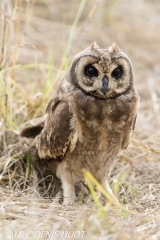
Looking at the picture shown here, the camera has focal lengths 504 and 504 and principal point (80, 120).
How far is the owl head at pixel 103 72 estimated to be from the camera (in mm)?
3658

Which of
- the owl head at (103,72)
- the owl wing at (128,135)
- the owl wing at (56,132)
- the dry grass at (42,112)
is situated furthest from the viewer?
the owl wing at (128,135)

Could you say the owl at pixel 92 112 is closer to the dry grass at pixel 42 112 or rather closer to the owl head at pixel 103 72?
the owl head at pixel 103 72

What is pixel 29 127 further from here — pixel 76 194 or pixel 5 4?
pixel 5 4

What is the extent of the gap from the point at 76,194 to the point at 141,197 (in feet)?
1.95

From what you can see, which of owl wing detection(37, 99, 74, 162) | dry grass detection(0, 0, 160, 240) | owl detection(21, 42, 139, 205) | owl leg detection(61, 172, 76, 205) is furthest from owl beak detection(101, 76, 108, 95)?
owl leg detection(61, 172, 76, 205)

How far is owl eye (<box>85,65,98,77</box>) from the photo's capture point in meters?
3.71

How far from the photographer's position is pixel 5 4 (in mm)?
4543

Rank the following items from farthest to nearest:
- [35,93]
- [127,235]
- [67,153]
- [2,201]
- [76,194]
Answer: [35,93] < [76,194] < [67,153] < [2,201] < [127,235]

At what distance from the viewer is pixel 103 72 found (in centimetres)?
366

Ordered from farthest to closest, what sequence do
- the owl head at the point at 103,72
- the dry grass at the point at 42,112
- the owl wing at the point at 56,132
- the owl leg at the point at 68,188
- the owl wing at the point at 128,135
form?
the owl leg at the point at 68,188 → the owl wing at the point at 128,135 → the owl wing at the point at 56,132 → the owl head at the point at 103,72 → the dry grass at the point at 42,112

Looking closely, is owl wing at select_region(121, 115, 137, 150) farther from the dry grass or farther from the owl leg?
the owl leg

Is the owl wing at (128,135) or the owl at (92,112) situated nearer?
the owl at (92,112)

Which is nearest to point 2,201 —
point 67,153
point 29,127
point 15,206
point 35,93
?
point 15,206

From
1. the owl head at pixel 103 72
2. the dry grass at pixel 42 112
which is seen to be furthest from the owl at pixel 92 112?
the dry grass at pixel 42 112
